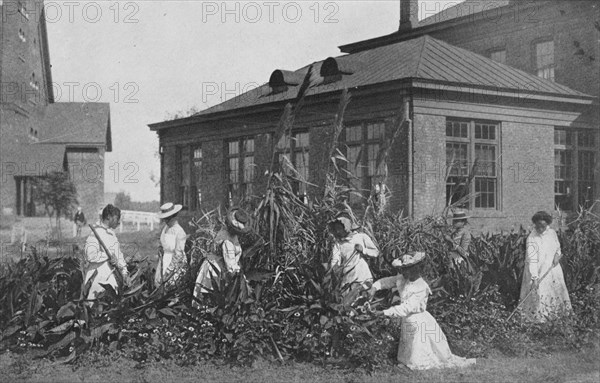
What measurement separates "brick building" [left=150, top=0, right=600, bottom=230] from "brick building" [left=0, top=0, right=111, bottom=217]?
14663 millimetres

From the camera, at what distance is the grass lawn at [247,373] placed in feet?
21.9

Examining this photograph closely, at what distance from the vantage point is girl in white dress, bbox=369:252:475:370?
7.01 meters

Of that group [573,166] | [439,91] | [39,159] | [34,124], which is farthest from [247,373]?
[34,124]

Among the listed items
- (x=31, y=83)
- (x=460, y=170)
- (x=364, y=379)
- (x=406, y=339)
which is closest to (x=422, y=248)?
(x=406, y=339)

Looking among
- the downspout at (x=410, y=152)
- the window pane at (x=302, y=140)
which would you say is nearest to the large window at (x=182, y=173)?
the window pane at (x=302, y=140)

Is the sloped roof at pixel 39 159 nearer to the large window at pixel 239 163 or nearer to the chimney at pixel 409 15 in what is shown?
the large window at pixel 239 163

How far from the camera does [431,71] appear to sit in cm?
1922

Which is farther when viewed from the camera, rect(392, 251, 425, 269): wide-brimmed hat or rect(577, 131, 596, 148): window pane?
rect(577, 131, 596, 148): window pane

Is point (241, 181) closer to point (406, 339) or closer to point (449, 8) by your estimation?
point (449, 8)

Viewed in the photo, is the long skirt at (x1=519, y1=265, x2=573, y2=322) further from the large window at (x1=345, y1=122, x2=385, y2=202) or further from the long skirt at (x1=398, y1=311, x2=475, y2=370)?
the large window at (x1=345, y1=122, x2=385, y2=202)

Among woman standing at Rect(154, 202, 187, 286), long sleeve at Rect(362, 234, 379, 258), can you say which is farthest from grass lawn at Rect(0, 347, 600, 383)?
woman standing at Rect(154, 202, 187, 286)

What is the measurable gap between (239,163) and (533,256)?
17.1 m

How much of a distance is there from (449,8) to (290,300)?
27.5 meters

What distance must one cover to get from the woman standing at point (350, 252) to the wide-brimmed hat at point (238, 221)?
95 centimetres
